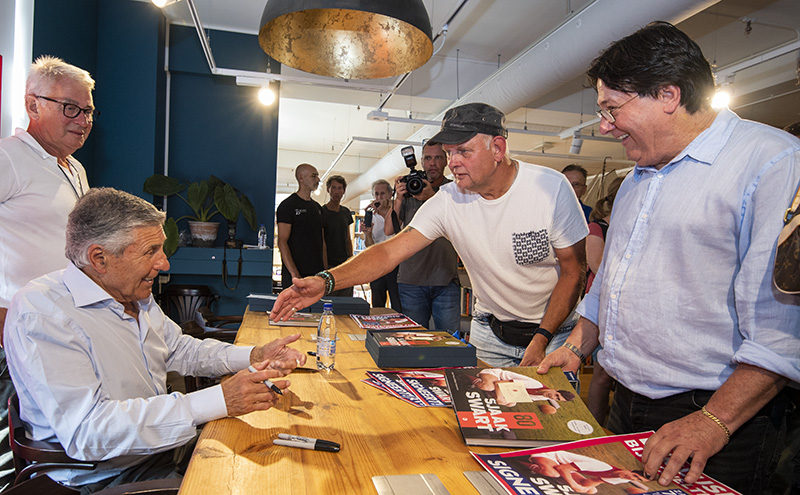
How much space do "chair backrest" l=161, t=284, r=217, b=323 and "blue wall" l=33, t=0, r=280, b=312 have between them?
0.48 m

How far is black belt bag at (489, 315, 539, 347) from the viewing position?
2.07m

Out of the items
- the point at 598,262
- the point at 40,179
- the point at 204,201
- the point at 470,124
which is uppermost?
the point at 470,124

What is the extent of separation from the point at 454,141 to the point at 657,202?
937mm

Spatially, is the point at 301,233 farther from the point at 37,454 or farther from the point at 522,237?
the point at 37,454

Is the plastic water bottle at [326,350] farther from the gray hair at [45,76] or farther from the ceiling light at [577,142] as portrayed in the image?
the ceiling light at [577,142]

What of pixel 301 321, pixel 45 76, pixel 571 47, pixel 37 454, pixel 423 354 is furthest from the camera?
pixel 571 47

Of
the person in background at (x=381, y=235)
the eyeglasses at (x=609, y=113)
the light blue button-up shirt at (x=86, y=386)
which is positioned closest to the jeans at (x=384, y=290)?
the person in background at (x=381, y=235)

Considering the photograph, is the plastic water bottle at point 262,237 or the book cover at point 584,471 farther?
the plastic water bottle at point 262,237

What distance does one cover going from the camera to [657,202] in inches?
50.4

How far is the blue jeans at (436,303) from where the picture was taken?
3.64 m

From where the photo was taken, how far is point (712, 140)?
3.90 ft

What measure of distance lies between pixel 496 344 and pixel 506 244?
1.40ft

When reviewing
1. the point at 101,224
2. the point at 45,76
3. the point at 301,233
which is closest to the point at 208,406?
the point at 101,224

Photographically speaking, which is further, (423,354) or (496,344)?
(496,344)
